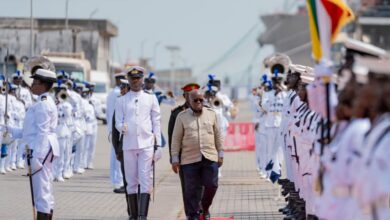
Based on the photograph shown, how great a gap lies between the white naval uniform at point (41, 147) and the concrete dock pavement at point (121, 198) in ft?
8.49

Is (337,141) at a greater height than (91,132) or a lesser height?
greater

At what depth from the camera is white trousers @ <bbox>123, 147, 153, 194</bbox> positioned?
14352mm

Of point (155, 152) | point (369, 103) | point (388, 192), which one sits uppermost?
point (369, 103)

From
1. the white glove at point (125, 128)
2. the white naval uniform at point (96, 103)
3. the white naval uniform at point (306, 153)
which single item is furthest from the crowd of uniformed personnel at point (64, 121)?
the white naval uniform at point (306, 153)

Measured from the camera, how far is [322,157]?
8516 millimetres

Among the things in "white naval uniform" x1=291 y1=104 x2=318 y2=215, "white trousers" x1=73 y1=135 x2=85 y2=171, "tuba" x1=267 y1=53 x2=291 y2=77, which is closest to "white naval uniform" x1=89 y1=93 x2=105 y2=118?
"white trousers" x1=73 y1=135 x2=85 y2=171

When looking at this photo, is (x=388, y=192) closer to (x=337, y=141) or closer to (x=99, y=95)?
(x=337, y=141)

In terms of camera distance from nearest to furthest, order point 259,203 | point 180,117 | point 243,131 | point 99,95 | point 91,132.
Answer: point 180,117 → point 259,203 → point 91,132 → point 243,131 → point 99,95

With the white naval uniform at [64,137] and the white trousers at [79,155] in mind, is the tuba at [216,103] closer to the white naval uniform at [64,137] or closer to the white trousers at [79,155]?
the white naval uniform at [64,137]

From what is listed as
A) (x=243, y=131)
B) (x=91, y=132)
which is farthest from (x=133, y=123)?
(x=243, y=131)

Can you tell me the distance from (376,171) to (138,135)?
24.3 feet

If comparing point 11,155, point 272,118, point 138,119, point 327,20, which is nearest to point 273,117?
point 272,118

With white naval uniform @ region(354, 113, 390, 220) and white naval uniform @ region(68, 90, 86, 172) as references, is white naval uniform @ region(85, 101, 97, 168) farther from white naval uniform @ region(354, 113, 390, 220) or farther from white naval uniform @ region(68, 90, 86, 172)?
white naval uniform @ region(354, 113, 390, 220)

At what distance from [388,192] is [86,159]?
17.9 m
